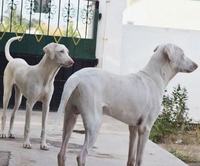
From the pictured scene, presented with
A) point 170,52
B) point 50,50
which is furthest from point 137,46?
point 170,52

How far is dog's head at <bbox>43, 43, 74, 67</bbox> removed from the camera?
229 inches

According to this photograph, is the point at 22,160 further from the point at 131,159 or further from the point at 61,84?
the point at 61,84

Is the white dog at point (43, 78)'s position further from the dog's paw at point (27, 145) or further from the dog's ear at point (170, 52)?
the dog's ear at point (170, 52)

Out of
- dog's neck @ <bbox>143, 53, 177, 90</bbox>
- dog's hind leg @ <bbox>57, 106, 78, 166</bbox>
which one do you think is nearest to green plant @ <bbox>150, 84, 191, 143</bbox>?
dog's neck @ <bbox>143, 53, 177, 90</bbox>

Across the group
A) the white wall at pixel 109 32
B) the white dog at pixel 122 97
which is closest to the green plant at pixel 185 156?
the white dog at pixel 122 97

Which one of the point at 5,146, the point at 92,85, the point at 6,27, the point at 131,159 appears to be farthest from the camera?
the point at 6,27

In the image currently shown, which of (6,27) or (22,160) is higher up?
(6,27)

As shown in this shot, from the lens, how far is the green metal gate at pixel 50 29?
35.1ft

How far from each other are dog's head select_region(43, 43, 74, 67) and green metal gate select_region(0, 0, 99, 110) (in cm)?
487

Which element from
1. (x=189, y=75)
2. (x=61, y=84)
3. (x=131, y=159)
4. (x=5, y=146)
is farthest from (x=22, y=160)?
(x=189, y=75)

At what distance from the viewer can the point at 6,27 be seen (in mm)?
10680

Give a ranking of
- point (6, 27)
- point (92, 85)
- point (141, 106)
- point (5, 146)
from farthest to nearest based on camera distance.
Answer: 1. point (6, 27)
2. point (5, 146)
3. point (141, 106)
4. point (92, 85)

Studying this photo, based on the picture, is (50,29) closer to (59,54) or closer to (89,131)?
(59,54)

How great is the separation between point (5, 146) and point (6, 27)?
17.3 ft
